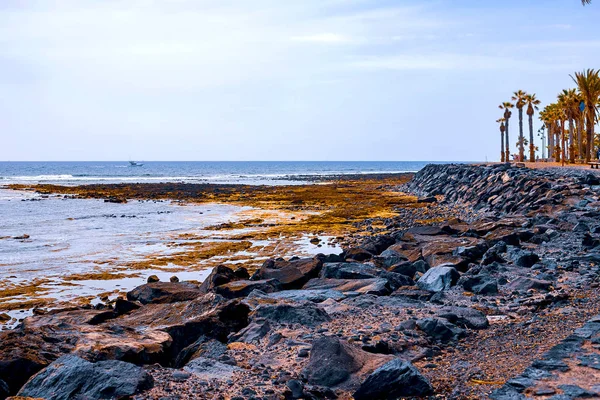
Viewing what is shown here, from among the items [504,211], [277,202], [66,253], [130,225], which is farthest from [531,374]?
[277,202]

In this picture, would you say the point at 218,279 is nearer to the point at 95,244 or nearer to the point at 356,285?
the point at 356,285

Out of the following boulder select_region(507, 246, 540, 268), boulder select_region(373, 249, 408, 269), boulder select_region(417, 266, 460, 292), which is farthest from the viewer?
boulder select_region(373, 249, 408, 269)

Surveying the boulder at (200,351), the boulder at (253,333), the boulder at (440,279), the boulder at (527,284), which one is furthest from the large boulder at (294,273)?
the boulder at (200,351)

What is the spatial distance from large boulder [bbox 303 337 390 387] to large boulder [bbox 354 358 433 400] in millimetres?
439

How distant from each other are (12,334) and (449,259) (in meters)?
9.60

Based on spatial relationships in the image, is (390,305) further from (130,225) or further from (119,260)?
(130,225)

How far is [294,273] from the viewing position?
44.4ft

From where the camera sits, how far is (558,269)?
39.6ft

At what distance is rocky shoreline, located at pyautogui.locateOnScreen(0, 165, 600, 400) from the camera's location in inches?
251

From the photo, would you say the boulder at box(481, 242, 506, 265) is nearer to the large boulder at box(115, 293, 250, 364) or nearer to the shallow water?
the large boulder at box(115, 293, 250, 364)

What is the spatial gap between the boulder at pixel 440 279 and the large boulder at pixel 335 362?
4.61 metres

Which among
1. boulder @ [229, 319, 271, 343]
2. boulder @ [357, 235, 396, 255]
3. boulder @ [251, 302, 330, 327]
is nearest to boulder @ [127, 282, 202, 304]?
boulder @ [251, 302, 330, 327]

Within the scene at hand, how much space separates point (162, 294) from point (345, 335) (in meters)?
5.15

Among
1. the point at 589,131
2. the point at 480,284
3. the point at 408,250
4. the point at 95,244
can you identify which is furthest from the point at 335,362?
the point at 589,131
